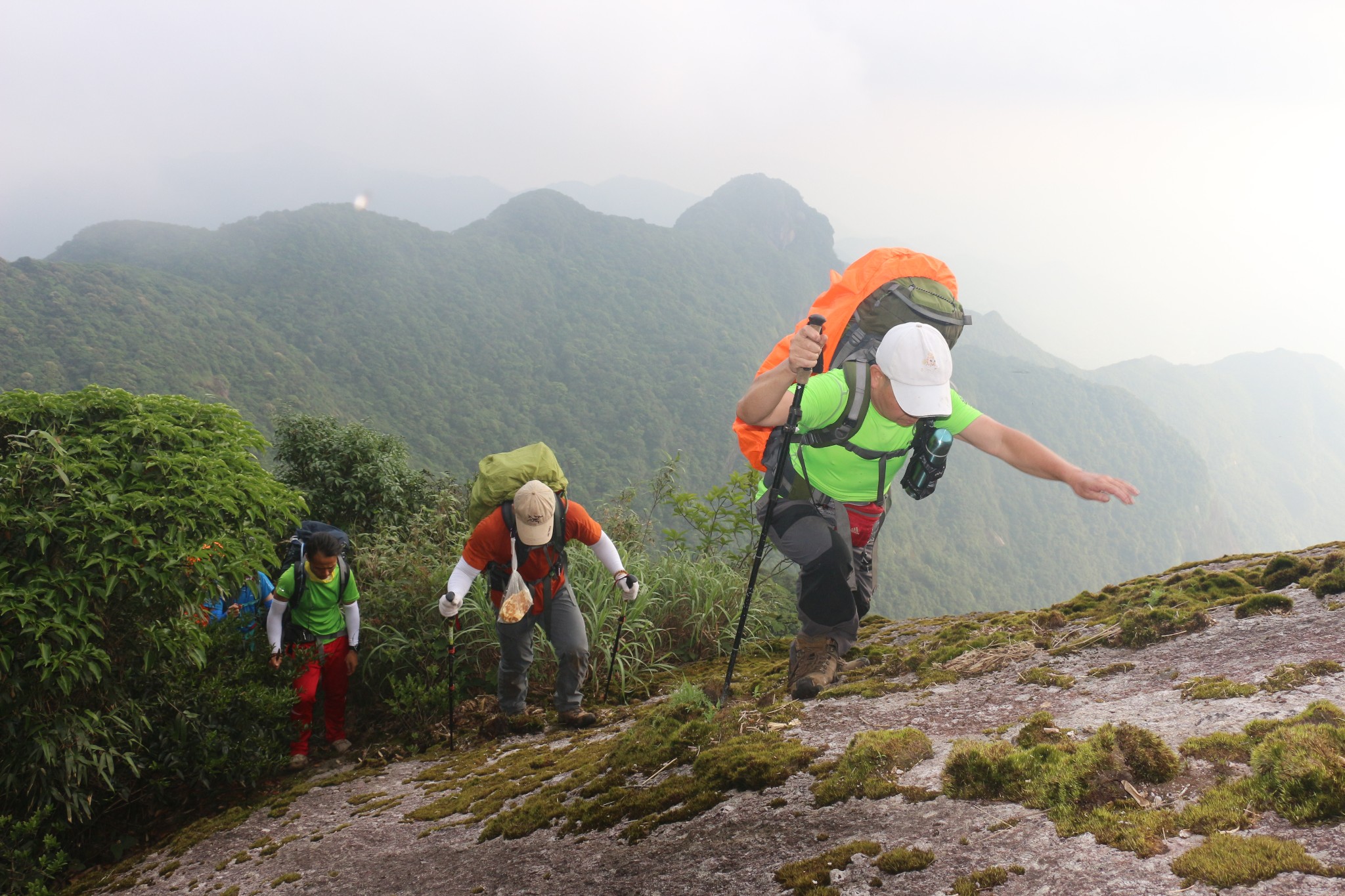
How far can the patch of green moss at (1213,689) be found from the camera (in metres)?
2.46

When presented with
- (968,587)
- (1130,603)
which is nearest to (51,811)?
(1130,603)

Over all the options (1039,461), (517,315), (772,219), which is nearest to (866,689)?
(1039,461)

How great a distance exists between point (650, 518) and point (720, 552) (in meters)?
1.31

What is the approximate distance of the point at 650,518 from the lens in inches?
379

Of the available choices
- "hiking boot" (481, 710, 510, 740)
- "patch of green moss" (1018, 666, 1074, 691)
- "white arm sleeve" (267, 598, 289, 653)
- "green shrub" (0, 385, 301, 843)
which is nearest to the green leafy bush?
"white arm sleeve" (267, 598, 289, 653)

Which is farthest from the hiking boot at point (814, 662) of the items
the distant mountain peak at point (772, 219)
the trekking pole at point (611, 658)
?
the distant mountain peak at point (772, 219)

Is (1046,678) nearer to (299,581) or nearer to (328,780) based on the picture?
(328,780)

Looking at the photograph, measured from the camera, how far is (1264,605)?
10.7ft

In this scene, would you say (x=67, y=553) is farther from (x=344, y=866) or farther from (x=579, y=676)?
(x=579, y=676)

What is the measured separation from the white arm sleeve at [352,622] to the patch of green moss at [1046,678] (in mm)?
4708

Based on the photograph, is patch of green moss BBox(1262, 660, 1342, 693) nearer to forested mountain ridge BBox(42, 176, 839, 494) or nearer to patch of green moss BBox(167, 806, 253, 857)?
patch of green moss BBox(167, 806, 253, 857)

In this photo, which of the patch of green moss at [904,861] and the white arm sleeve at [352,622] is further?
the white arm sleeve at [352,622]

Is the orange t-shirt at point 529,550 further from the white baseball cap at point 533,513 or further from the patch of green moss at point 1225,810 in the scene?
the patch of green moss at point 1225,810

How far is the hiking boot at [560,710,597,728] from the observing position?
4.86 m
